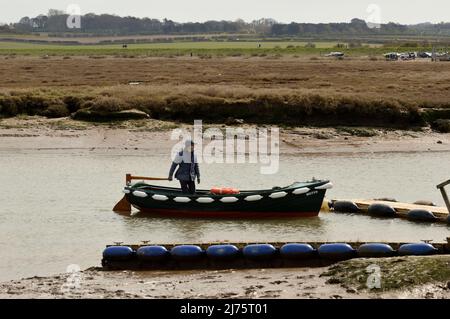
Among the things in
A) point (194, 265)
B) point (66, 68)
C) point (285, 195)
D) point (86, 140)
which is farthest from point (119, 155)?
point (66, 68)

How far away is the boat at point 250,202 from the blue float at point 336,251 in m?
5.39

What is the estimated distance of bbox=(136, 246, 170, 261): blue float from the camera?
19.6 metres

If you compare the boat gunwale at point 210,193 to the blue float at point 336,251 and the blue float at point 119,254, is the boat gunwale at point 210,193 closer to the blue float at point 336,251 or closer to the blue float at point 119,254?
the blue float at point 336,251

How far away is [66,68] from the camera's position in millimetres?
72312

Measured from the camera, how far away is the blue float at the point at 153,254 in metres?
19.6

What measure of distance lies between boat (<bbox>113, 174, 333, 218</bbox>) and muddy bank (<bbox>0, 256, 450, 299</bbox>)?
585 cm

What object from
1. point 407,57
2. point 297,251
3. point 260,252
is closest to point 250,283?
point 260,252

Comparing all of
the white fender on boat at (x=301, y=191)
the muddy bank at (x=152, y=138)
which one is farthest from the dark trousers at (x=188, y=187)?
the muddy bank at (x=152, y=138)

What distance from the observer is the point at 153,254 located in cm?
1958

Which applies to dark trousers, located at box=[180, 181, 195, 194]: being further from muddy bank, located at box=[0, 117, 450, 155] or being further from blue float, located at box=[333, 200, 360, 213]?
muddy bank, located at box=[0, 117, 450, 155]

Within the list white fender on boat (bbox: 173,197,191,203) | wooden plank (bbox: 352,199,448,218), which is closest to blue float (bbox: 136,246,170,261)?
white fender on boat (bbox: 173,197,191,203)

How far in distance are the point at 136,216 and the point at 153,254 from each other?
21.1ft

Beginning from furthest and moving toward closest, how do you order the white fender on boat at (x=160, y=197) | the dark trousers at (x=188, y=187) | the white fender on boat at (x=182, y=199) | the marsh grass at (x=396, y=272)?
1. the dark trousers at (x=188, y=187)
2. the white fender on boat at (x=160, y=197)
3. the white fender on boat at (x=182, y=199)
4. the marsh grass at (x=396, y=272)
